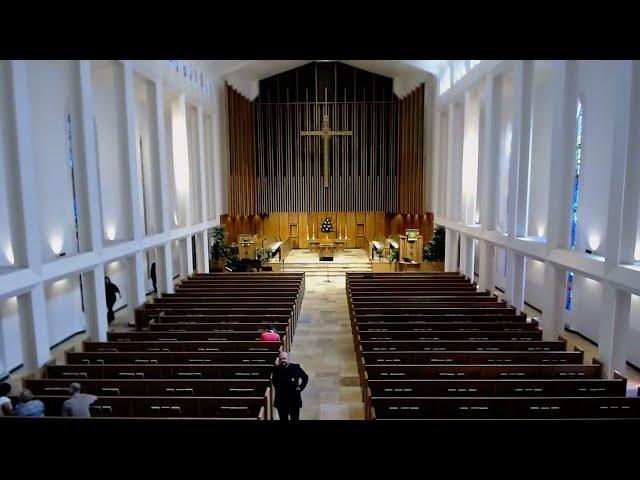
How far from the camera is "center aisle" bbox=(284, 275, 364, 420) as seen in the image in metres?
6.58

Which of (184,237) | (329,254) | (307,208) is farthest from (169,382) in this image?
(307,208)

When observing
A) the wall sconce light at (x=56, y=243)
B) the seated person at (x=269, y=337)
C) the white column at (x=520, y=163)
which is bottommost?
the seated person at (x=269, y=337)

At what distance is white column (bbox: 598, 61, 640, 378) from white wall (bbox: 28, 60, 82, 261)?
908 cm

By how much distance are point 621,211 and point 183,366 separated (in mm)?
6651

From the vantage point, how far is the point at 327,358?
870 centimetres

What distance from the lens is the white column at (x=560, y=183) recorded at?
801cm

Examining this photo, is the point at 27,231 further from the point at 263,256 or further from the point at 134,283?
the point at 263,256

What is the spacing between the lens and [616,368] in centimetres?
670

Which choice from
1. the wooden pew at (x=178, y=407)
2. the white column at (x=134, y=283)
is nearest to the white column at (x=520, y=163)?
the wooden pew at (x=178, y=407)

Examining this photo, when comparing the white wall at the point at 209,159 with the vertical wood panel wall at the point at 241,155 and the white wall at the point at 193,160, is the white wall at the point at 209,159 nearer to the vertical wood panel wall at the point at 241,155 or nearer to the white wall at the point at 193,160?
the white wall at the point at 193,160

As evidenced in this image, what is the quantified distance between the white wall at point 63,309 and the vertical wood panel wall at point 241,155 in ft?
30.1
